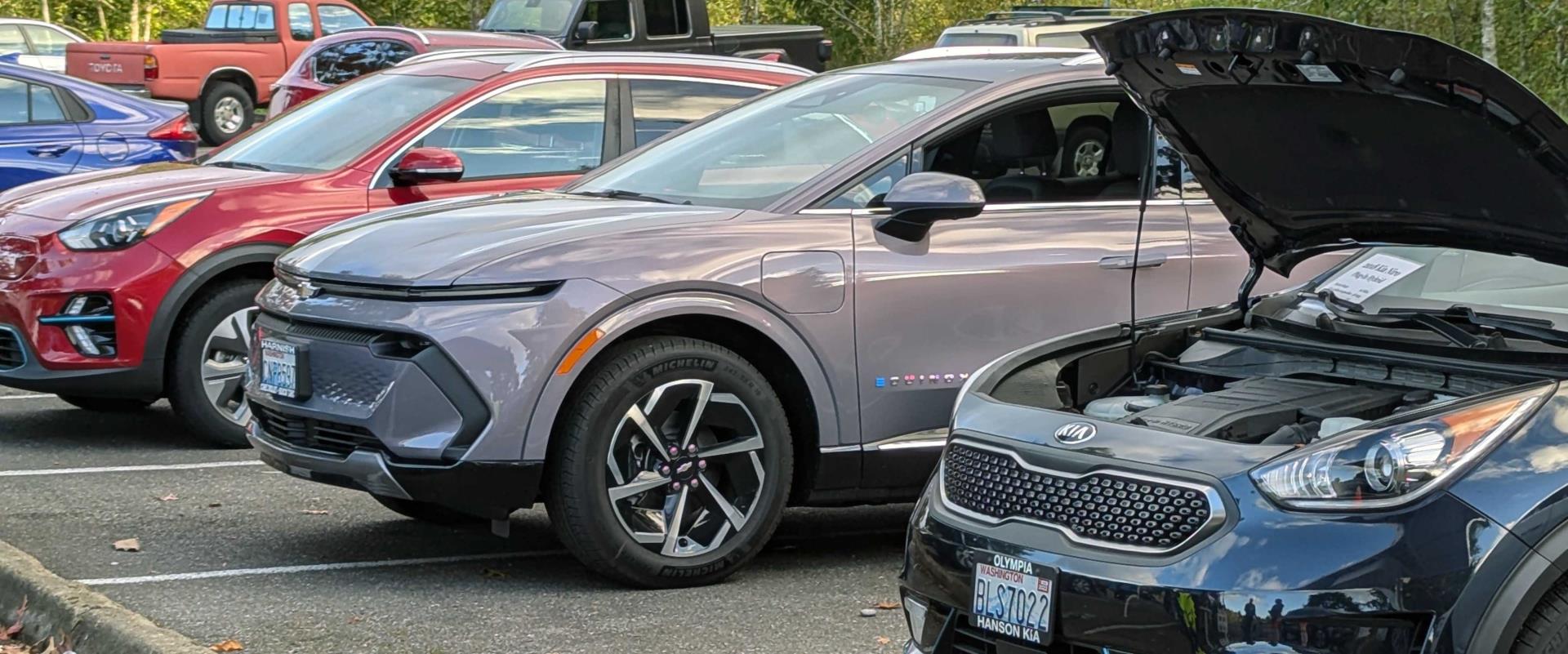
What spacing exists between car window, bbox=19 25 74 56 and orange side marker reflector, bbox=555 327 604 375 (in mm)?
22681

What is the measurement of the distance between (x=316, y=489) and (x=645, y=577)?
2210 mm

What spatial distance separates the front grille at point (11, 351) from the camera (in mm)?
7777

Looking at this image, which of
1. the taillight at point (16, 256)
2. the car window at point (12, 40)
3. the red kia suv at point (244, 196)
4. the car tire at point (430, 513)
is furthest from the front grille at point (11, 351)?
the car window at point (12, 40)

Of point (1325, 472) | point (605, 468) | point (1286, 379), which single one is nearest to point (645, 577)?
point (605, 468)

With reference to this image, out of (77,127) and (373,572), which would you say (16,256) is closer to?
(373,572)

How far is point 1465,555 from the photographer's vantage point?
3.39 m

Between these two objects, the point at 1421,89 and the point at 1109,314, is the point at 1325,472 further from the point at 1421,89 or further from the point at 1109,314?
the point at 1109,314

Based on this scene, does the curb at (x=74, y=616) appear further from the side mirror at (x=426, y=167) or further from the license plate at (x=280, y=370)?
the side mirror at (x=426, y=167)

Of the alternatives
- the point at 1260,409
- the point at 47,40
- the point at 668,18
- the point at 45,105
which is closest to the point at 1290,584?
the point at 1260,409

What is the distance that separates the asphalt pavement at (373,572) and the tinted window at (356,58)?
30.5 feet

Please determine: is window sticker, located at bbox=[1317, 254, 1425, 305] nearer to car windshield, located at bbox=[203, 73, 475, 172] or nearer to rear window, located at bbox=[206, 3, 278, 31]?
car windshield, located at bbox=[203, 73, 475, 172]

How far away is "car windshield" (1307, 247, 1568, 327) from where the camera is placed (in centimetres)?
451

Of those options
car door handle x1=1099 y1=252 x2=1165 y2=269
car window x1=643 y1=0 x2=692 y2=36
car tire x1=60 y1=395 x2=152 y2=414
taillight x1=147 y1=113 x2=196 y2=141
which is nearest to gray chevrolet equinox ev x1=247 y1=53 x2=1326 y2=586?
car door handle x1=1099 y1=252 x2=1165 y2=269

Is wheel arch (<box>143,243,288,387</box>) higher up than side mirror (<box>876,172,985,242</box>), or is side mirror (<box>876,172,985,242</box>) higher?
side mirror (<box>876,172,985,242</box>)
